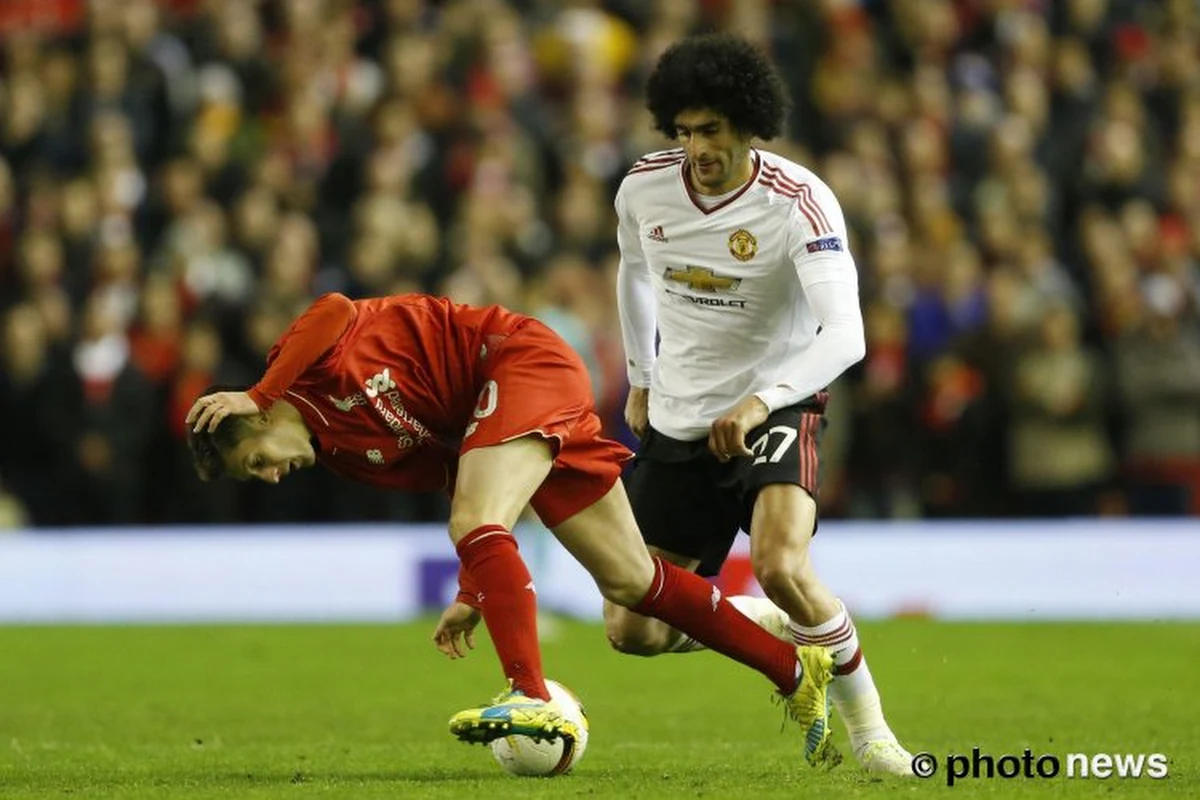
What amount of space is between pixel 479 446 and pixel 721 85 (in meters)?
1.50

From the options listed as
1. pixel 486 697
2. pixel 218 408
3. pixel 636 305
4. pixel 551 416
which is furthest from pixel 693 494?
pixel 486 697

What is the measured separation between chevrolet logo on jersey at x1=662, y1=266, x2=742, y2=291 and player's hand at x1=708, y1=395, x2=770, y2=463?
1.79 ft

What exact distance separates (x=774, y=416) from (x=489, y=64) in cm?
1000

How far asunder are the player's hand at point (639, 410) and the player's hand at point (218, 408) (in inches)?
66.6

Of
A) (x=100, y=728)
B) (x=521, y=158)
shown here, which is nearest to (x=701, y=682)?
(x=100, y=728)

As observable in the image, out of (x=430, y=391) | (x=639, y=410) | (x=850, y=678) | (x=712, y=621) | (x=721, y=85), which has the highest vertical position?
(x=721, y=85)

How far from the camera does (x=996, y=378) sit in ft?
51.5

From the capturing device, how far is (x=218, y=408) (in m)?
7.48

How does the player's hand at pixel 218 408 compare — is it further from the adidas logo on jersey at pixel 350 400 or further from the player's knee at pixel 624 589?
the player's knee at pixel 624 589

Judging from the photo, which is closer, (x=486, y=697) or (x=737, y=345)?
(x=737, y=345)

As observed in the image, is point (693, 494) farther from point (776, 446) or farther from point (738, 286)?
point (738, 286)

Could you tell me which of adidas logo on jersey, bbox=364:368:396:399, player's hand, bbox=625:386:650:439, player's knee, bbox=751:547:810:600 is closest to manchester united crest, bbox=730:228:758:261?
player's hand, bbox=625:386:650:439

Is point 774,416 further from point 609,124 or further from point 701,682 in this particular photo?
point 609,124

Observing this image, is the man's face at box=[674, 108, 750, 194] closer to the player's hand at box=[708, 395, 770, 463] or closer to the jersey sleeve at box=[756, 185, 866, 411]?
the jersey sleeve at box=[756, 185, 866, 411]
